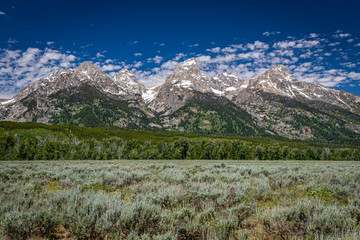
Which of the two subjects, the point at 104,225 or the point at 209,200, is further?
the point at 209,200

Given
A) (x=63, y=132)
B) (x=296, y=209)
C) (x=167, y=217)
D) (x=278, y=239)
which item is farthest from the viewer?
(x=63, y=132)

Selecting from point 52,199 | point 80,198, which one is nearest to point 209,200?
point 80,198

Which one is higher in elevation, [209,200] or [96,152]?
[209,200]

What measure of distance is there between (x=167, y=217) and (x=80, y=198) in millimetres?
4065

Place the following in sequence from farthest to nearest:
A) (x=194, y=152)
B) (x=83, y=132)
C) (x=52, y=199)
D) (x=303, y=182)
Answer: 1. (x=83, y=132)
2. (x=194, y=152)
3. (x=303, y=182)
4. (x=52, y=199)

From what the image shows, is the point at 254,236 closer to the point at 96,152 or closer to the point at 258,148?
the point at 96,152

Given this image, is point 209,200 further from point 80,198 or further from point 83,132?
point 83,132

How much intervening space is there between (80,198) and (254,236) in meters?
6.55

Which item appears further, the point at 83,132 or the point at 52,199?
the point at 83,132

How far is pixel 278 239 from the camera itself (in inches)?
205

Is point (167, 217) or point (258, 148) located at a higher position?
point (167, 217)

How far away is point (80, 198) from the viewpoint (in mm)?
7438

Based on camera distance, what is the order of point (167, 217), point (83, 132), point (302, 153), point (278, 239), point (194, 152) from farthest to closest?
point (83, 132)
point (302, 153)
point (194, 152)
point (167, 217)
point (278, 239)

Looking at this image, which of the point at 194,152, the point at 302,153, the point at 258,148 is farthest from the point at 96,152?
the point at 302,153
